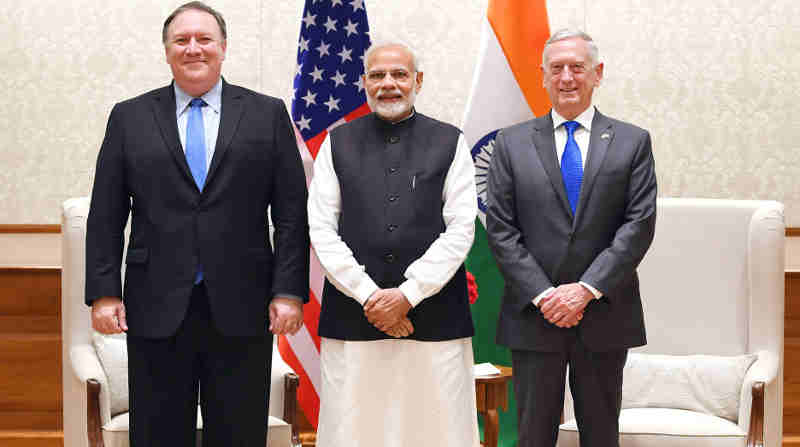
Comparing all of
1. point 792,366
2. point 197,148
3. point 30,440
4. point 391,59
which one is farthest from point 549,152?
point 30,440

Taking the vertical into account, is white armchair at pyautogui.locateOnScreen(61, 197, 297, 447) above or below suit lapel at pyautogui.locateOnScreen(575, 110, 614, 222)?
below

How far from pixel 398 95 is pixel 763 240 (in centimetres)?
177

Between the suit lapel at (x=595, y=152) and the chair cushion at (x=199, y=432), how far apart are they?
1285 mm

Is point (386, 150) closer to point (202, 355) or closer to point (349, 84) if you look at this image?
point (202, 355)

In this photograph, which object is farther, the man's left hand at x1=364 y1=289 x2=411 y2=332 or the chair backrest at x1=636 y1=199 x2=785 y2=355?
the chair backrest at x1=636 y1=199 x2=785 y2=355

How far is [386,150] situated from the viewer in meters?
2.84

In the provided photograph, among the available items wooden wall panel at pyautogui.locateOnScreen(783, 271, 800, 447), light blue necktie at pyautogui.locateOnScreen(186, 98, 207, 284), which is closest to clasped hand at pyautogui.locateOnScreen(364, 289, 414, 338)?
light blue necktie at pyautogui.locateOnScreen(186, 98, 207, 284)

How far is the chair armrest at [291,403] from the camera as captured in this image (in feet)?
11.0

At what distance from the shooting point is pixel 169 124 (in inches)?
106

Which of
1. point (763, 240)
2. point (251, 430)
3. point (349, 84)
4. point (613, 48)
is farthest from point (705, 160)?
point (251, 430)

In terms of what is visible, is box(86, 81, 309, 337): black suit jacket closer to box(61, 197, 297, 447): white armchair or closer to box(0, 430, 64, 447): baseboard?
box(61, 197, 297, 447): white armchair

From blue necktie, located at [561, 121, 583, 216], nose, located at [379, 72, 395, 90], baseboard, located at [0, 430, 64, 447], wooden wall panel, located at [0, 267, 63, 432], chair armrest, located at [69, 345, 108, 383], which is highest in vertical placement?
nose, located at [379, 72, 395, 90]

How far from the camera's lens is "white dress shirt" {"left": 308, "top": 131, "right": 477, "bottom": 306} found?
2.67m

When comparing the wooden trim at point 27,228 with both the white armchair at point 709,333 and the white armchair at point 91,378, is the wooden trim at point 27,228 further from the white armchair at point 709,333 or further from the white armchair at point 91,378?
the white armchair at point 709,333
